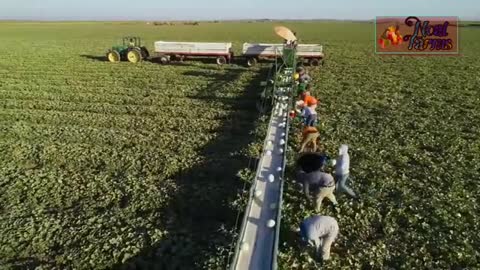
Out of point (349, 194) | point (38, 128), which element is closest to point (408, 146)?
point (349, 194)

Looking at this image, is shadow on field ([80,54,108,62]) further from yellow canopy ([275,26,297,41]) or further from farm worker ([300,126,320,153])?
farm worker ([300,126,320,153])

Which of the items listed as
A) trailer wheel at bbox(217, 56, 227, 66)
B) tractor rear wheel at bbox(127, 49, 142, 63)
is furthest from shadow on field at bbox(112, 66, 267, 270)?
tractor rear wheel at bbox(127, 49, 142, 63)

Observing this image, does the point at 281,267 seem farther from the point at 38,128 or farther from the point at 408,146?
the point at 38,128

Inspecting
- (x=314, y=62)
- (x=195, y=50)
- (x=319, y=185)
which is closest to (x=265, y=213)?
(x=319, y=185)

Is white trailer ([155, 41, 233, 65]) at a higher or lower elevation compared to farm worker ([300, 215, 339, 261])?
higher

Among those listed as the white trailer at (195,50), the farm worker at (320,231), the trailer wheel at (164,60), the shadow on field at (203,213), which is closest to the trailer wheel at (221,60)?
the white trailer at (195,50)

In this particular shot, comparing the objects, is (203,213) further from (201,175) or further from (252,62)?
(252,62)
